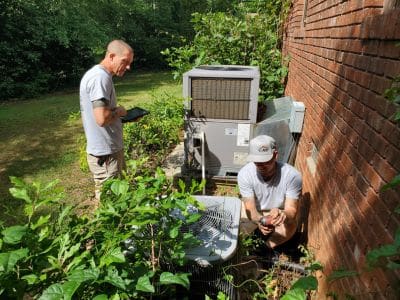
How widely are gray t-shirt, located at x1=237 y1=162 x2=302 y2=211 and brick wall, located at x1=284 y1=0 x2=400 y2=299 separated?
8.4 inches

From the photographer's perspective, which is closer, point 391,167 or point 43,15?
point 391,167

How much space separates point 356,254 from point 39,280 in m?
1.65

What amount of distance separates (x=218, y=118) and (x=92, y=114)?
6.10 ft

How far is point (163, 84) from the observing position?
53.2 feet

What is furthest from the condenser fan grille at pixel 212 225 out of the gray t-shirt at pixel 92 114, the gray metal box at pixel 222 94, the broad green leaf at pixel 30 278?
the gray metal box at pixel 222 94

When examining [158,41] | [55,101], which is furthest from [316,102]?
[158,41]

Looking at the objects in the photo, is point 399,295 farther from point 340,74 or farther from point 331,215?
point 340,74

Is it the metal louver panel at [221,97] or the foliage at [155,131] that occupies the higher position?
the metal louver panel at [221,97]

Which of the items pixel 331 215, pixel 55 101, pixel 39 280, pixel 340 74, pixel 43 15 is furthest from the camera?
pixel 43 15

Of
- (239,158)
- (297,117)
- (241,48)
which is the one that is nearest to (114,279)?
(297,117)

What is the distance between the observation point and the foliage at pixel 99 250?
1.22 m

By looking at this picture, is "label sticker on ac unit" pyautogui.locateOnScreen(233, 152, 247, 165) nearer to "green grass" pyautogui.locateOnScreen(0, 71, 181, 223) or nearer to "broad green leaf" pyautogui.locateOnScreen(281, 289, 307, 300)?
"green grass" pyautogui.locateOnScreen(0, 71, 181, 223)

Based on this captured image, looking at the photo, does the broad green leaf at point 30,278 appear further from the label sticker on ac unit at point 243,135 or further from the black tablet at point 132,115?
the label sticker on ac unit at point 243,135

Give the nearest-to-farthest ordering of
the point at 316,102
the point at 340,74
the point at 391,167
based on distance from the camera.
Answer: the point at 391,167 < the point at 340,74 < the point at 316,102
